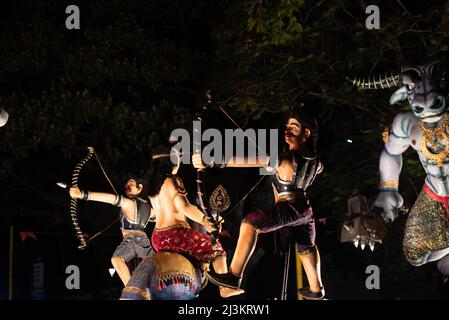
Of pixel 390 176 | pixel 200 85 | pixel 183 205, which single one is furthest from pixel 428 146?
pixel 200 85

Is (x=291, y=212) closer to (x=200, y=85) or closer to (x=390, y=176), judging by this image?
(x=390, y=176)

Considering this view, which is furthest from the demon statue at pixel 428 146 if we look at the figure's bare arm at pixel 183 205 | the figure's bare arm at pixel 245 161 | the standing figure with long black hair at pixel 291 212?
the figure's bare arm at pixel 183 205

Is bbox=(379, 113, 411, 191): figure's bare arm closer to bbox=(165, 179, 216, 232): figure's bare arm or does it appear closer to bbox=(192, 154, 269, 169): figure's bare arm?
bbox=(192, 154, 269, 169): figure's bare arm

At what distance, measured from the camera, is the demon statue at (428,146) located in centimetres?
811

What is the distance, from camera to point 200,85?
1443cm

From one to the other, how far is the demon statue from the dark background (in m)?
3.14

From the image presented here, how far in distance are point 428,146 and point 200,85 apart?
21.8 ft

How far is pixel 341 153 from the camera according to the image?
46.4 ft

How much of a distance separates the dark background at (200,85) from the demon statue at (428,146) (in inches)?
124

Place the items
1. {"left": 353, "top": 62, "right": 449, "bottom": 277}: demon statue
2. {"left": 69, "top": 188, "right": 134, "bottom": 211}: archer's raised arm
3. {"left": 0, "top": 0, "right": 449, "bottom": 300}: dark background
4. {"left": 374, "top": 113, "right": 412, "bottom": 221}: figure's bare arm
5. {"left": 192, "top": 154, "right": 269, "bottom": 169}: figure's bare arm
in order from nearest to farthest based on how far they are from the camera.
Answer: {"left": 353, "top": 62, "right": 449, "bottom": 277}: demon statue < {"left": 374, "top": 113, "right": 412, "bottom": 221}: figure's bare arm < {"left": 192, "top": 154, "right": 269, "bottom": 169}: figure's bare arm < {"left": 69, "top": 188, "right": 134, "bottom": 211}: archer's raised arm < {"left": 0, "top": 0, "right": 449, "bottom": 300}: dark background

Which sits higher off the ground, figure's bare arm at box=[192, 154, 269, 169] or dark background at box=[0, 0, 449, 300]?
dark background at box=[0, 0, 449, 300]

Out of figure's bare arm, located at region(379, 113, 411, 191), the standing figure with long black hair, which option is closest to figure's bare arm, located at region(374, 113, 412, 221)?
figure's bare arm, located at region(379, 113, 411, 191)

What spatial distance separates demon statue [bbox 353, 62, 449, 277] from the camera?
26.6 feet
